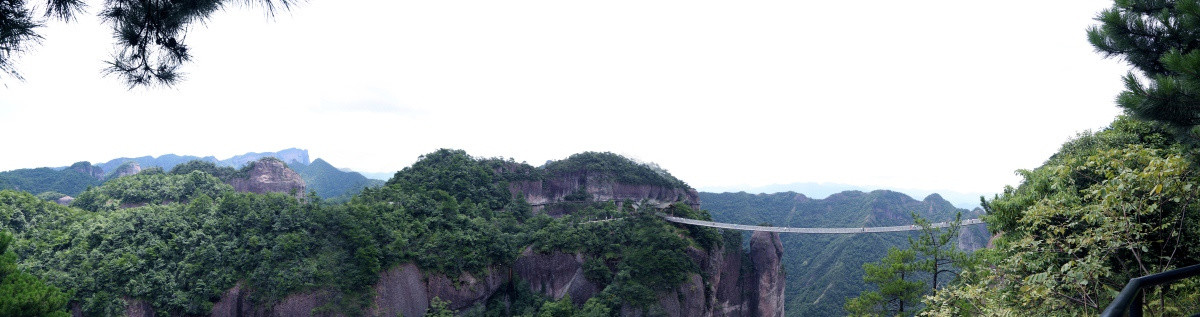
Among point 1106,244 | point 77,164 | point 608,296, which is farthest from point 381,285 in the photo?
point 77,164

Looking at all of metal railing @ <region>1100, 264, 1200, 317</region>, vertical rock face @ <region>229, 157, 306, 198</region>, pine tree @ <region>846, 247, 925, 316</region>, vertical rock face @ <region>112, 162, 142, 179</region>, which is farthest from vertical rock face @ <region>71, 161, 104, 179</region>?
metal railing @ <region>1100, 264, 1200, 317</region>

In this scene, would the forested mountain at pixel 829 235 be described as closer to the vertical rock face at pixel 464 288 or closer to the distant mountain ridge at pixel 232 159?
the vertical rock face at pixel 464 288

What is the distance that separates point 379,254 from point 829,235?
4630 cm

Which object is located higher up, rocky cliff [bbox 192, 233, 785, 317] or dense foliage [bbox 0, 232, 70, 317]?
dense foliage [bbox 0, 232, 70, 317]

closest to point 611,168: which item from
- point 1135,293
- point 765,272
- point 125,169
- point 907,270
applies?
point 765,272

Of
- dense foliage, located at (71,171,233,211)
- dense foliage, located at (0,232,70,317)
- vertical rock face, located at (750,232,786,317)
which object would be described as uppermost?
dense foliage, located at (71,171,233,211)

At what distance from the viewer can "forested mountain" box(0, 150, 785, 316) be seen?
15.2 meters

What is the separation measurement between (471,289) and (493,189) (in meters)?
9.49

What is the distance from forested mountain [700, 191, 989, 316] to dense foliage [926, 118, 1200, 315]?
100ft

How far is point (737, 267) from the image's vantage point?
27.6m

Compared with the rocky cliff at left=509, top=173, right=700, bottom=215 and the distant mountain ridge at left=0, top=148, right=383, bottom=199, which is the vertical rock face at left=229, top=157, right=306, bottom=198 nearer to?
the distant mountain ridge at left=0, top=148, right=383, bottom=199

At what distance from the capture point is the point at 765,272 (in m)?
28.3

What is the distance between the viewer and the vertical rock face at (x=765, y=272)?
28.2m

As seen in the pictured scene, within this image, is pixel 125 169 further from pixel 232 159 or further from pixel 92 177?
pixel 232 159
